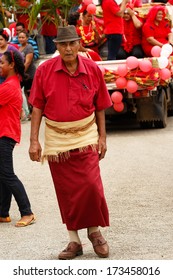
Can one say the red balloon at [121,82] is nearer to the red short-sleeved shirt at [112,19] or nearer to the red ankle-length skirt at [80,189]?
the red short-sleeved shirt at [112,19]

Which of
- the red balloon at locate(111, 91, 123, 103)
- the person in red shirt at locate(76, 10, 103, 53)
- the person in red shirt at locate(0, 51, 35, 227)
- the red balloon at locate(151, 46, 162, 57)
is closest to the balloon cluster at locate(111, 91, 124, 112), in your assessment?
the red balloon at locate(111, 91, 123, 103)

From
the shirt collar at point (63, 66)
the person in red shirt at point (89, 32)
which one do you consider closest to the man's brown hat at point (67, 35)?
the shirt collar at point (63, 66)

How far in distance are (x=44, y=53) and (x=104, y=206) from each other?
14.6 metres

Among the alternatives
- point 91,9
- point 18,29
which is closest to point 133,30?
point 91,9

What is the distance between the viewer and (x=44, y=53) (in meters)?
22.3

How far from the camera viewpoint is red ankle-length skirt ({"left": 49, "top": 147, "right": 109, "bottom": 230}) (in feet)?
25.6

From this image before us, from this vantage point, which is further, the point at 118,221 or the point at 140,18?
the point at 140,18

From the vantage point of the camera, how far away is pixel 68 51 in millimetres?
7828

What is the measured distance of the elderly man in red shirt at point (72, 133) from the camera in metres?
7.79

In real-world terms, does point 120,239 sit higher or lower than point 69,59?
lower

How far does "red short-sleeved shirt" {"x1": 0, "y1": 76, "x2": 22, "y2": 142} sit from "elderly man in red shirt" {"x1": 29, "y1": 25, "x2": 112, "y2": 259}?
1.50 m

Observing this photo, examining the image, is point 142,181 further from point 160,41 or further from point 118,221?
point 160,41

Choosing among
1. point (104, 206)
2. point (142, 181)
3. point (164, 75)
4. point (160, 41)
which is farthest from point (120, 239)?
point (160, 41)
